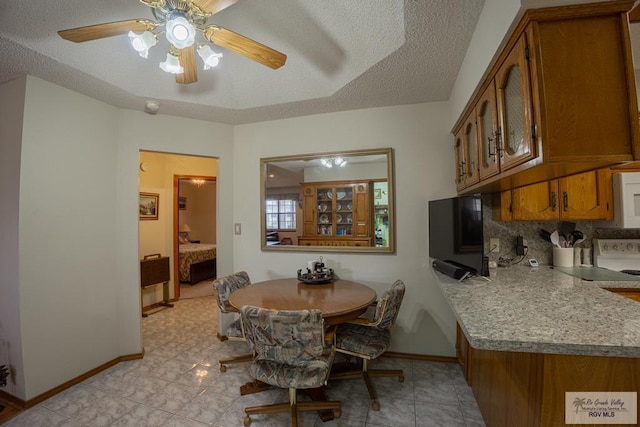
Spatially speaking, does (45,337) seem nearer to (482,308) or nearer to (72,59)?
(72,59)

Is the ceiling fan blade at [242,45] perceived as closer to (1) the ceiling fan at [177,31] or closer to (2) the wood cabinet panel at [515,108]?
(1) the ceiling fan at [177,31]

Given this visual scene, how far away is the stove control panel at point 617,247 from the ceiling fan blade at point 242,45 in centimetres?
309

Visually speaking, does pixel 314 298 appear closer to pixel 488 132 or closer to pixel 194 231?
pixel 488 132

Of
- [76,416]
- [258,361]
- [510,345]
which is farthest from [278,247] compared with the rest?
[510,345]

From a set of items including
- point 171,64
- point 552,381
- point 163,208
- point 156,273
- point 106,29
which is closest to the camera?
point 552,381

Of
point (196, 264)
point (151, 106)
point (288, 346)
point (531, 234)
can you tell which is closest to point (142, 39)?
point (151, 106)

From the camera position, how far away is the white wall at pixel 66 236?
79.0 inches

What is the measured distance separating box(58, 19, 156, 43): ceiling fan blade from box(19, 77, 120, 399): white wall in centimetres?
106

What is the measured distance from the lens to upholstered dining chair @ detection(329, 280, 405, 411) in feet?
6.22

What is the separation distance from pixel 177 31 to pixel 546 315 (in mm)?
2198

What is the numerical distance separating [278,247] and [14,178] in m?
2.21

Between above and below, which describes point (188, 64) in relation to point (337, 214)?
above

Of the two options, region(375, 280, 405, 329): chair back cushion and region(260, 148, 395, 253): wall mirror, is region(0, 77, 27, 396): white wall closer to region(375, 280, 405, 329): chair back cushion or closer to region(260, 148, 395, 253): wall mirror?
region(260, 148, 395, 253): wall mirror

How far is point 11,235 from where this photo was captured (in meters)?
1.98
